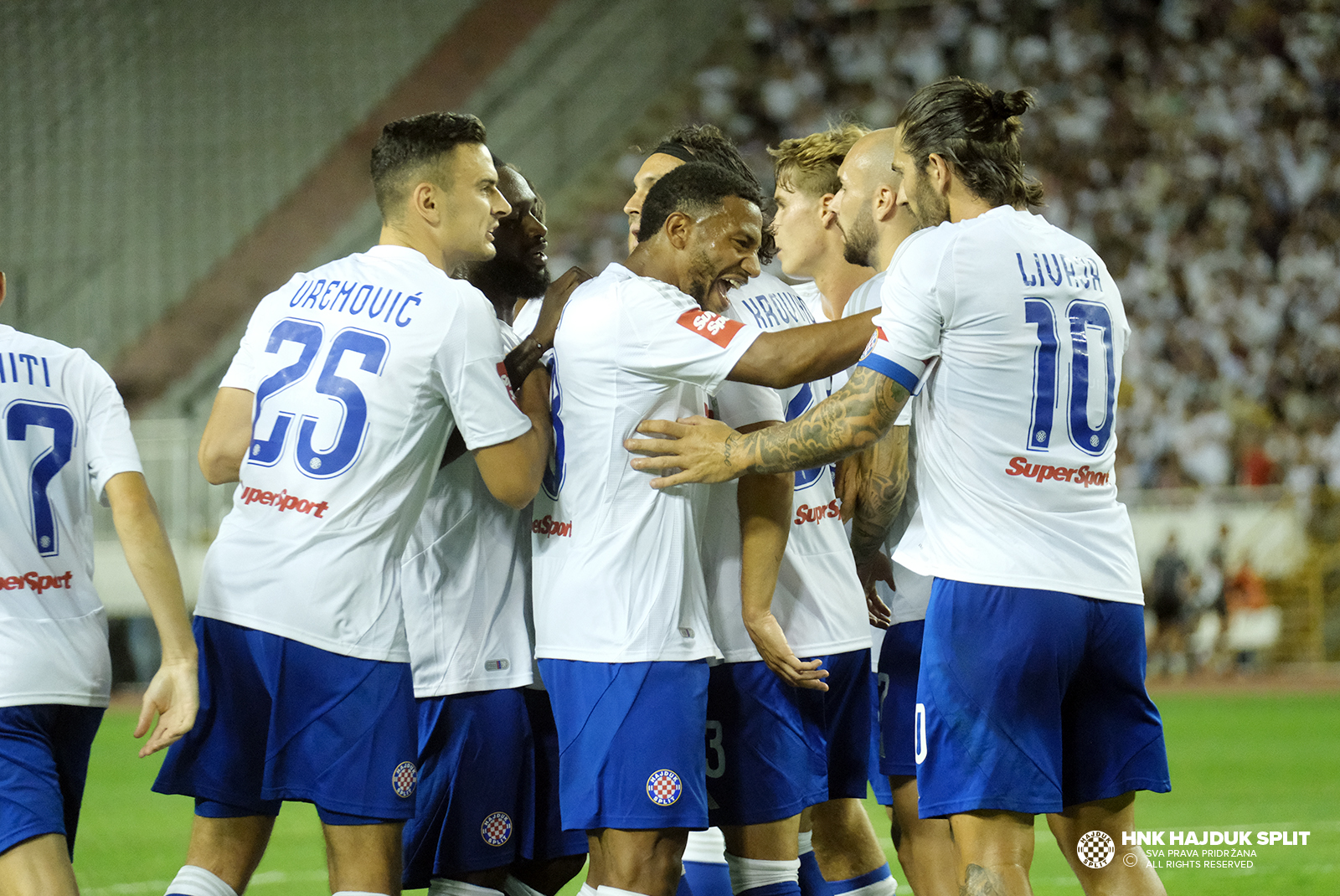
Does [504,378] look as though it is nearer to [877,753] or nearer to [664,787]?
[664,787]

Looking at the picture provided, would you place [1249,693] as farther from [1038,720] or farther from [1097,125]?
[1038,720]

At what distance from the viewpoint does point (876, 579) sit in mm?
4898

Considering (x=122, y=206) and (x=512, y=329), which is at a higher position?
(x=122, y=206)

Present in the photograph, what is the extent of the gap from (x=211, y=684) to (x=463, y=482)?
0.92 metres

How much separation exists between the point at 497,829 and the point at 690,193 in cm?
187

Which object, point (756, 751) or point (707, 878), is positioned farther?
point (707, 878)

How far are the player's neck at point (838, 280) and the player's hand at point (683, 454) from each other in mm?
1528

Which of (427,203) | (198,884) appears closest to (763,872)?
(198,884)

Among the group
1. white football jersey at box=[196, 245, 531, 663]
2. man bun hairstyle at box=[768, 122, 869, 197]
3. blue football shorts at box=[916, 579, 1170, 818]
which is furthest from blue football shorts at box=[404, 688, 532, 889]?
man bun hairstyle at box=[768, 122, 869, 197]

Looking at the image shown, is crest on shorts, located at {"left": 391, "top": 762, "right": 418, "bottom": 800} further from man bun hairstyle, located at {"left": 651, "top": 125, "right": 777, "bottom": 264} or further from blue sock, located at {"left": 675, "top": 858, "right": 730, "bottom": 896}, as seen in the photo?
man bun hairstyle, located at {"left": 651, "top": 125, "right": 777, "bottom": 264}

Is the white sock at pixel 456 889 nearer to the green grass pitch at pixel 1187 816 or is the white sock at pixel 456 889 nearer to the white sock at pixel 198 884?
the white sock at pixel 198 884

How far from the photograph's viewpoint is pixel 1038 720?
343 centimetres

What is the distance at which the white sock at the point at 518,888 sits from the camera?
428 cm

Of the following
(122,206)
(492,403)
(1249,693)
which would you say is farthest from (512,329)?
(122,206)
